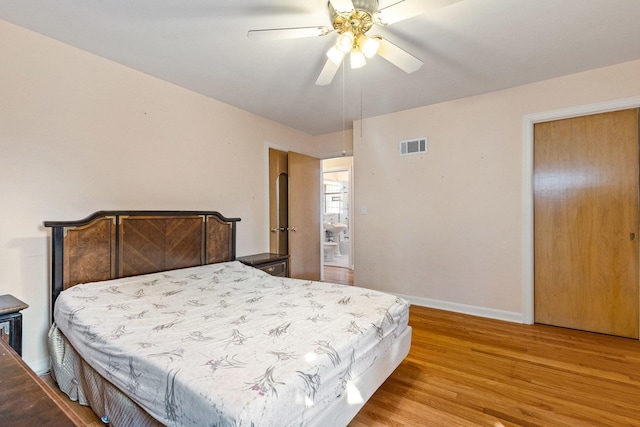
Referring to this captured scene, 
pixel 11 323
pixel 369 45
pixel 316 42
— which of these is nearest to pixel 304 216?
pixel 316 42

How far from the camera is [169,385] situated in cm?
117

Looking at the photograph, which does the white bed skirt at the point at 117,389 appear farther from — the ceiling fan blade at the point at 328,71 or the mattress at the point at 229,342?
the ceiling fan blade at the point at 328,71

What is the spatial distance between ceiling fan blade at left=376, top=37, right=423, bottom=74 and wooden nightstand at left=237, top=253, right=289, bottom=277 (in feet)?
7.70

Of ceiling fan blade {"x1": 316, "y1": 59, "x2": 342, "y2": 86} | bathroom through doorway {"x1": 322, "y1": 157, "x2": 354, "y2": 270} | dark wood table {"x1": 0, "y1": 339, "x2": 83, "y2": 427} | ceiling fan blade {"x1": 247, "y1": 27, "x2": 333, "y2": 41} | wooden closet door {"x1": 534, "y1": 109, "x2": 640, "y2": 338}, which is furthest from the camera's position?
bathroom through doorway {"x1": 322, "y1": 157, "x2": 354, "y2": 270}

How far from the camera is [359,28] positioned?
1764 millimetres

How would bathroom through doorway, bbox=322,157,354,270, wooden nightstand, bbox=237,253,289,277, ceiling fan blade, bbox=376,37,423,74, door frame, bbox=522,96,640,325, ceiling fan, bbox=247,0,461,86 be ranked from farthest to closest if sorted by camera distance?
1. bathroom through doorway, bbox=322,157,354,270
2. wooden nightstand, bbox=237,253,289,277
3. door frame, bbox=522,96,640,325
4. ceiling fan blade, bbox=376,37,423,74
5. ceiling fan, bbox=247,0,461,86

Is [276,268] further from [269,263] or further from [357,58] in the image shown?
[357,58]

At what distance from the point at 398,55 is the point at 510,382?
2.29 m

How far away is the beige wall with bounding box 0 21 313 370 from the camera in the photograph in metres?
2.10

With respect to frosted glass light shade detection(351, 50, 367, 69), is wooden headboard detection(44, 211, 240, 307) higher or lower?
lower

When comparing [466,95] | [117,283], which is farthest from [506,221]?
[117,283]

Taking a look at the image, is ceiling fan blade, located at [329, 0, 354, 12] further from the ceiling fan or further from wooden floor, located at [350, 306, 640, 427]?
wooden floor, located at [350, 306, 640, 427]

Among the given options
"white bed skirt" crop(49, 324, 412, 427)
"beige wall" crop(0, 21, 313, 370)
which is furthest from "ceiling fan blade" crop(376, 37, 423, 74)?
"beige wall" crop(0, 21, 313, 370)

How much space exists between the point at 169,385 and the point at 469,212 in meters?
3.30
